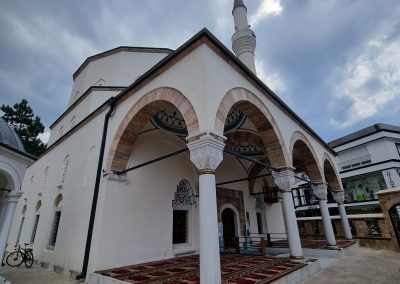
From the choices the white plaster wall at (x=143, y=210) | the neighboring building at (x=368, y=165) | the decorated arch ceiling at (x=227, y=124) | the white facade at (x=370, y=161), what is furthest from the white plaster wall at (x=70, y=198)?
the white facade at (x=370, y=161)

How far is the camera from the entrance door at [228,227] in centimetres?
876

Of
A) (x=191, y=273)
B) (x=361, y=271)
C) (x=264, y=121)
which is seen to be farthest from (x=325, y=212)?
(x=191, y=273)

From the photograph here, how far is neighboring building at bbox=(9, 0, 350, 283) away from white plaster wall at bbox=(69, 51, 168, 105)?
A: 0.18 ft

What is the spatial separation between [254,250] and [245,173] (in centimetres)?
349

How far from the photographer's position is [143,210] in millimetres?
6227

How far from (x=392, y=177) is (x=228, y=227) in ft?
35.1

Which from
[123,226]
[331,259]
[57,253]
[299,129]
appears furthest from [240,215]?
[57,253]

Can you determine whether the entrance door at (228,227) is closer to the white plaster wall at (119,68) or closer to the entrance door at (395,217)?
the entrance door at (395,217)

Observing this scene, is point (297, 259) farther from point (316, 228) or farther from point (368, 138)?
point (368, 138)

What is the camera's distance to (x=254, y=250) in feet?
25.7

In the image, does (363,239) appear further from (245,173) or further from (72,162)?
(72,162)

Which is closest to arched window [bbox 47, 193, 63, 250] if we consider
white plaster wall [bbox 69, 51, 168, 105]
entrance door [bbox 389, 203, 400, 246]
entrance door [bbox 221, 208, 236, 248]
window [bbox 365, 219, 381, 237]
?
white plaster wall [bbox 69, 51, 168, 105]

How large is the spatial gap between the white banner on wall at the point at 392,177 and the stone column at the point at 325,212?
875 cm

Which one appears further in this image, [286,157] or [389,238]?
[389,238]
